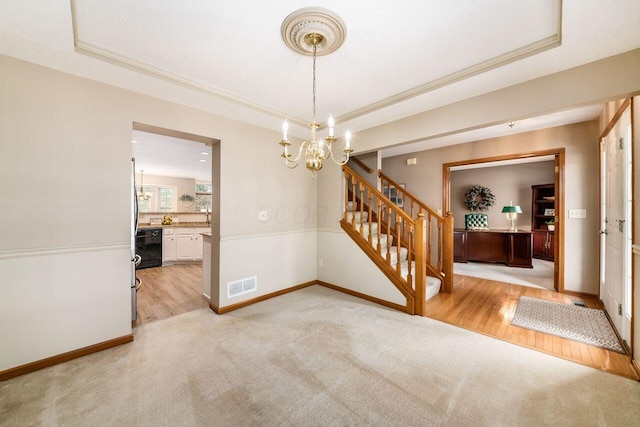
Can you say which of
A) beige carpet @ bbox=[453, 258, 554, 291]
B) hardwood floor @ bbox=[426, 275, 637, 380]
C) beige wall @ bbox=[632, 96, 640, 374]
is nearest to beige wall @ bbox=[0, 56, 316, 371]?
hardwood floor @ bbox=[426, 275, 637, 380]

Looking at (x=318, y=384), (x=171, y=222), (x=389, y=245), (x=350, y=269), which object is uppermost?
(x=171, y=222)

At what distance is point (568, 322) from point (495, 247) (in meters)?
3.20

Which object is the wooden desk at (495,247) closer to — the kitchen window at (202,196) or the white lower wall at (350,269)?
the white lower wall at (350,269)

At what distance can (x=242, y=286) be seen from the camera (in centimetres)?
316

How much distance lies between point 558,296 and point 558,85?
10.0 ft

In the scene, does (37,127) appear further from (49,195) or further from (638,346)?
(638,346)

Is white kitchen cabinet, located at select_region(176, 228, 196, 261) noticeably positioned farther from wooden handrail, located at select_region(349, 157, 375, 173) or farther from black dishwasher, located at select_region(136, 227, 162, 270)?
wooden handrail, located at select_region(349, 157, 375, 173)

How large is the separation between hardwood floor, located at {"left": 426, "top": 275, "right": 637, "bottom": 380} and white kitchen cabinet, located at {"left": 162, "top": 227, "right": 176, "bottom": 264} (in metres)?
5.39

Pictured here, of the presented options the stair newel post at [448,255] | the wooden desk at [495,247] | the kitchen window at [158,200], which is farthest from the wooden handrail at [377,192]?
the kitchen window at [158,200]

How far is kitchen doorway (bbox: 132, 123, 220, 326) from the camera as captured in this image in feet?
9.94

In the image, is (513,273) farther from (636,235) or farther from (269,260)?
(269,260)

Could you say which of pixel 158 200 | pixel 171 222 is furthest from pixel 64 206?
pixel 158 200

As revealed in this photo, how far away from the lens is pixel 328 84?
7.62ft

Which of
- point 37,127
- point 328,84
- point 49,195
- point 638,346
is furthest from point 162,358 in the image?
point 638,346
